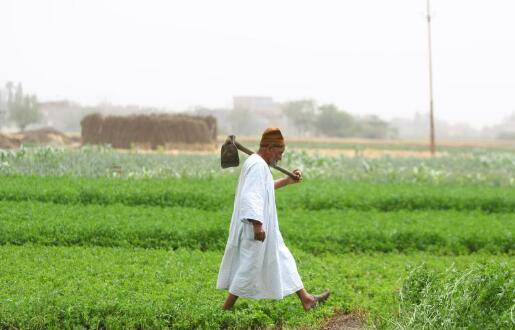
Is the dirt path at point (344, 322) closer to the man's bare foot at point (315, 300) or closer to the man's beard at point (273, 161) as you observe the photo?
the man's bare foot at point (315, 300)

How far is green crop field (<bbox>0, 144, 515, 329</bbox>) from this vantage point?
710 cm

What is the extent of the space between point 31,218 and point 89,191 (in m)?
3.10

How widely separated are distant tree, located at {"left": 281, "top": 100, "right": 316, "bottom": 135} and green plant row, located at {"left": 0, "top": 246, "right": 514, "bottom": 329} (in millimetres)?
87923

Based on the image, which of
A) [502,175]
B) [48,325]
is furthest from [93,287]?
[502,175]

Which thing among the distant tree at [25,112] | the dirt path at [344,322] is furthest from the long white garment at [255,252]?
the distant tree at [25,112]

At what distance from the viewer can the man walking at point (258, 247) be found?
7047 millimetres

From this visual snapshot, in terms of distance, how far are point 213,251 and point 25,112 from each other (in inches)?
2529

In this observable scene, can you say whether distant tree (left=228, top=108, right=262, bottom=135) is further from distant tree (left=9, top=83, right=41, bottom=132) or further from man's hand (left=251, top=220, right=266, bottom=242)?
man's hand (left=251, top=220, right=266, bottom=242)

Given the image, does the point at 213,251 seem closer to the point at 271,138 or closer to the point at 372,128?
the point at 271,138

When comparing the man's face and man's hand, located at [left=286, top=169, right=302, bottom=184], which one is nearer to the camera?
the man's face

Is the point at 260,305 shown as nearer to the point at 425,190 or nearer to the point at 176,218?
the point at 176,218

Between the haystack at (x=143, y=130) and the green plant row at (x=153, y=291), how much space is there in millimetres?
34500

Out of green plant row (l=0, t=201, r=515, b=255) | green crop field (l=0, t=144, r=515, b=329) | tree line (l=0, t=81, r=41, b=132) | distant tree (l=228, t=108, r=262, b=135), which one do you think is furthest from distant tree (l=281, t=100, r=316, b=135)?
green plant row (l=0, t=201, r=515, b=255)

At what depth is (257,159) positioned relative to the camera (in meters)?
7.20
